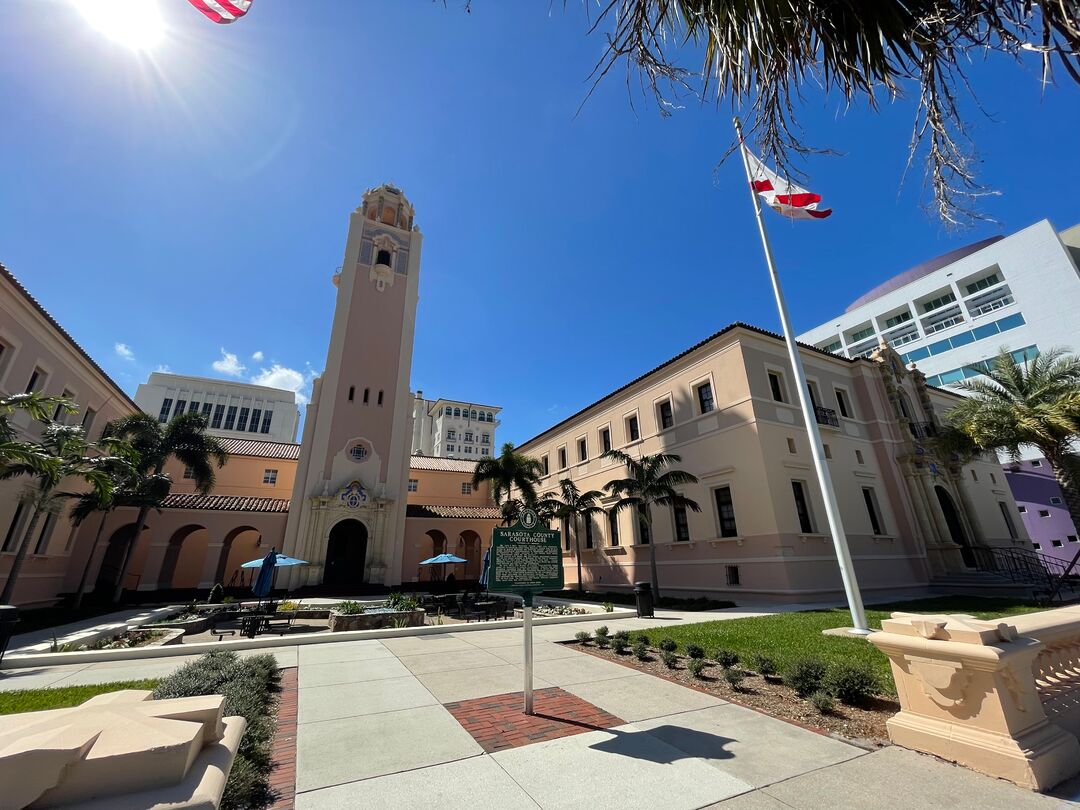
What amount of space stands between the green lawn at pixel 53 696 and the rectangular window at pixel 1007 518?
130 feet

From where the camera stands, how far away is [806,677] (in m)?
6.11

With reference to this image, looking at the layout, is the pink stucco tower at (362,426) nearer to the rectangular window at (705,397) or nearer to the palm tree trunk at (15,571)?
the palm tree trunk at (15,571)

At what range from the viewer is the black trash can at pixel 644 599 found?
14.5 m

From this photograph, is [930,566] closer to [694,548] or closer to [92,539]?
[694,548]

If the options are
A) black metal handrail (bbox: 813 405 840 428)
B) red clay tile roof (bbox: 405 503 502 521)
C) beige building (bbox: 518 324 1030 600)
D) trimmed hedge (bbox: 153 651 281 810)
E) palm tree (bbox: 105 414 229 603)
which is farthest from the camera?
red clay tile roof (bbox: 405 503 502 521)

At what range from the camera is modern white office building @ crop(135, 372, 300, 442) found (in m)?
70.2

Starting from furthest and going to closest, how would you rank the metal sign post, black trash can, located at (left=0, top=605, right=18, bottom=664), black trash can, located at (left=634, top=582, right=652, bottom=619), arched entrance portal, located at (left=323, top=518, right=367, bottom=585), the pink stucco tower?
arched entrance portal, located at (left=323, top=518, right=367, bottom=585)
the pink stucco tower
black trash can, located at (left=634, top=582, right=652, bottom=619)
black trash can, located at (left=0, top=605, right=18, bottom=664)
the metal sign post

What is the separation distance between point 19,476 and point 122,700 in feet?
73.0

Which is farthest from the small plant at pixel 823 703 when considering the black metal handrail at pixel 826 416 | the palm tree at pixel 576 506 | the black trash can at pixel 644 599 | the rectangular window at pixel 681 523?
the palm tree at pixel 576 506

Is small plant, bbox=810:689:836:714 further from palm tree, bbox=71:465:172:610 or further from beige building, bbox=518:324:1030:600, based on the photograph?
palm tree, bbox=71:465:172:610

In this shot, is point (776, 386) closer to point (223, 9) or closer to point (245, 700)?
point (245, 700)

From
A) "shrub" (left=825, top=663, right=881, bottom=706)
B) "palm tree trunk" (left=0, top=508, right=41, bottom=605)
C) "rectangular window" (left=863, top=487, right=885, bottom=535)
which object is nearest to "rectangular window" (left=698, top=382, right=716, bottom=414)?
"rectangular window" (left=863, top=487, right=885, bottom=535)

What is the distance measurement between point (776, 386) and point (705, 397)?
10.5 feet

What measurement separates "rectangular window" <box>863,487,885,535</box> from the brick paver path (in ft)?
68.7
